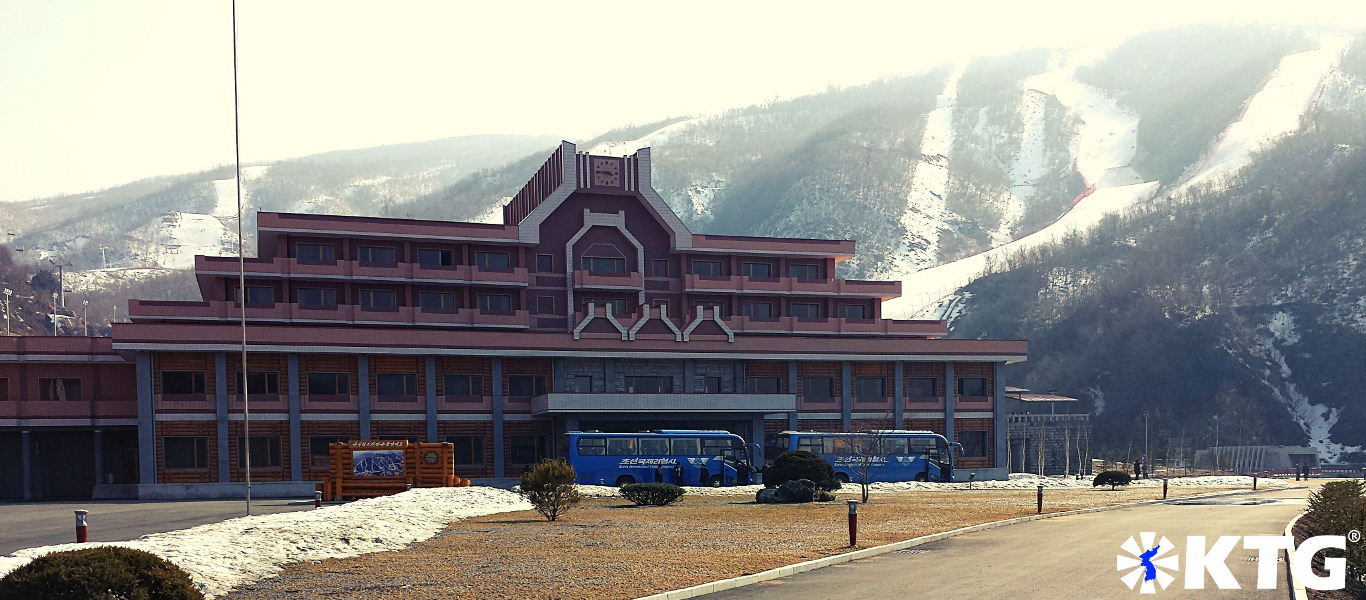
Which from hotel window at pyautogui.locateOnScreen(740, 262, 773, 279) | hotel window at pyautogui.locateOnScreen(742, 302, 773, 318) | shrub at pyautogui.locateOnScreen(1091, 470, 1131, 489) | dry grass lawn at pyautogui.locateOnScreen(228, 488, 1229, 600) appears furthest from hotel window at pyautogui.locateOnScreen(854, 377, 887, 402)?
dry grass lawn at pyautogui.locateOnScreen(228, 488, 1229, 600)

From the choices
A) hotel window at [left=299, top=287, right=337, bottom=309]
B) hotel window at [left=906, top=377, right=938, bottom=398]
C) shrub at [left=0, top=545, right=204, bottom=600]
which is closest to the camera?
shrub at [left=0, top=545, right=204, bottom=600]

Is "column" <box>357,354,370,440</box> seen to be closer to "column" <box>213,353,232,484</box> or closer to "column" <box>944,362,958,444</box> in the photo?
"column" <box>213,353,232,484</box>

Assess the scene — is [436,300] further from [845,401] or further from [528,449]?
[845,401]

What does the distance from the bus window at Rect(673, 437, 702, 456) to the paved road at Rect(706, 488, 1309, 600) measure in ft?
95.5

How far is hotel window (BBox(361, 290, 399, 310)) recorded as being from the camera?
7900 centimetres

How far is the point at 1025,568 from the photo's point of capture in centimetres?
2370

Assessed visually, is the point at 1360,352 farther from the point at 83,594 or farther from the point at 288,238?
the point at 83,594

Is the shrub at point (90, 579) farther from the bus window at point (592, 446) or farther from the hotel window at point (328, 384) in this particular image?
the hotel window at point (328, 384)

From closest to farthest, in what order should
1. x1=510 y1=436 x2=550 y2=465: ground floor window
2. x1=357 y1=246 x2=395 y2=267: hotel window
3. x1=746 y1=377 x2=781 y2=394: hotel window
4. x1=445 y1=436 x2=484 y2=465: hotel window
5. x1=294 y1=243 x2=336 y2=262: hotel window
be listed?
x1=445 y1=436 x2=484 y2=465: hotel window → x1=510 y1=436 x2=550 y2=465: ground floor window → x1=294 y1=243 x2=336 y2=262: hotel window → x1=357 y1=246 x2=395 y2=267: hotel window → x1=746 y1=377 x2=781 y2=394: hotel window

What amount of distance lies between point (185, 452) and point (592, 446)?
23177 millimetres

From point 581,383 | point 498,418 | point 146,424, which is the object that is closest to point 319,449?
point 146,424

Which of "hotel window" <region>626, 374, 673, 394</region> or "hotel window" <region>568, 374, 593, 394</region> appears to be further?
"hotel window" <region>626, 374, 673, 394</region>

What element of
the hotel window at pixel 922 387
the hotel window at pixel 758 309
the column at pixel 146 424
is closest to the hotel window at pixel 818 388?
the hotel window at pixel 922 387

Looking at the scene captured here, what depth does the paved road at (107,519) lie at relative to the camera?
108 ft
